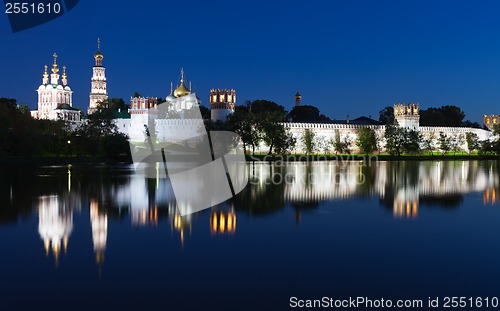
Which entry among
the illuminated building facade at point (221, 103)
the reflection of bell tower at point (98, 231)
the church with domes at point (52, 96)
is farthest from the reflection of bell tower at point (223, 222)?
the church with domes at point (52, 96)

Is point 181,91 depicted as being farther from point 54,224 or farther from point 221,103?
point 54,224

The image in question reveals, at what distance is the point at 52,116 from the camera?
76.9 metres

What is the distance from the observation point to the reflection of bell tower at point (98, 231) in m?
8.35

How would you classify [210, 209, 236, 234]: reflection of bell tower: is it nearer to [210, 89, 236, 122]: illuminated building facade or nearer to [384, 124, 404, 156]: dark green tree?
[384, 124, 404, 156]: dark green tree

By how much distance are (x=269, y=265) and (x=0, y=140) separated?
30329 mm

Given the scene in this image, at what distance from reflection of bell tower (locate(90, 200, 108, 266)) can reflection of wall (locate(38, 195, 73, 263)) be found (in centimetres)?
43

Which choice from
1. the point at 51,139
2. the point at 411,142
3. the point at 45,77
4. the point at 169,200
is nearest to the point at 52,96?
the point at 45,77

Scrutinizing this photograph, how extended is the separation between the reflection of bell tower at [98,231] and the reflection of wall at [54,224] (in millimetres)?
428

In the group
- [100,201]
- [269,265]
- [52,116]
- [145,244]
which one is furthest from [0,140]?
[52,116]

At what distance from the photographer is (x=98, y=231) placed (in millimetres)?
10211

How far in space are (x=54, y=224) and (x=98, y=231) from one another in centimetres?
128

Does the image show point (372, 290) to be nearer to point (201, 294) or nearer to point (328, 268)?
point (328, 268)

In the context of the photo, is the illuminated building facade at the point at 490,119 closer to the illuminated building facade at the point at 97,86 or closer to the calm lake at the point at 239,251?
the illuminated building facade at the point at 97,86

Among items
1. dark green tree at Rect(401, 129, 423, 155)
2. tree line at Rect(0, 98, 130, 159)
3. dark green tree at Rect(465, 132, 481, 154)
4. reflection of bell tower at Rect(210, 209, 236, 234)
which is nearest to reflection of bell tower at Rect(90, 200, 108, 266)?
reflection of bell tower at Rect(210, 209, 236, 234)
